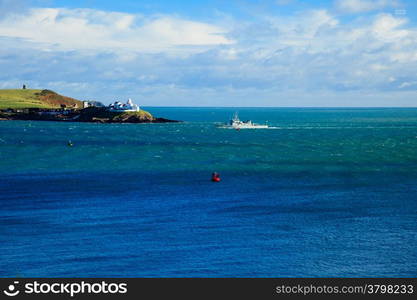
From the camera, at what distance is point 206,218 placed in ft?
230

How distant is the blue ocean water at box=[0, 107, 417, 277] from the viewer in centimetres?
5329

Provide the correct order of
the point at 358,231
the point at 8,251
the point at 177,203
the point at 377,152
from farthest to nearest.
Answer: the point at 377,152 → the point at 177,203 → the point at 358,231 → the point at 8,251

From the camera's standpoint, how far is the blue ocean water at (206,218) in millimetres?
53288

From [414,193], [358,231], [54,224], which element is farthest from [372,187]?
[54,224]

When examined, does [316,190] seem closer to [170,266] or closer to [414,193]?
[414,193]

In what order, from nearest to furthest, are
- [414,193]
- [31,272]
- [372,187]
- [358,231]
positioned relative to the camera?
[31,272] → [358,231] → [414,193] → [372,187]

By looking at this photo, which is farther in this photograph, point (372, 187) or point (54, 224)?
point (372, 187)

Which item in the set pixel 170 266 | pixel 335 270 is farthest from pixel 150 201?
pixel 335 270

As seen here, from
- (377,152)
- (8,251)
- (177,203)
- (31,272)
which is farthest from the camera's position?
(377,152)

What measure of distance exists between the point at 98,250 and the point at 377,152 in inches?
4401

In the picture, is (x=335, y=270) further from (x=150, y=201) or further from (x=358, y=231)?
(x=150, y=201)

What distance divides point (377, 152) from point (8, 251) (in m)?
116

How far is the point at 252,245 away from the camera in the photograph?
194ft

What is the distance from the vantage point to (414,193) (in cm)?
8844
